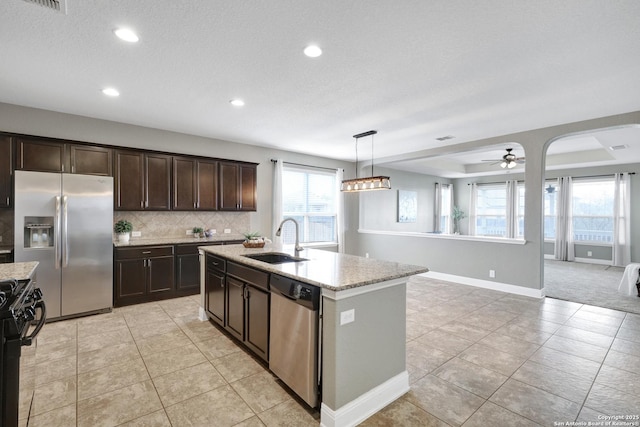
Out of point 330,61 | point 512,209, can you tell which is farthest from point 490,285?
point 512,209

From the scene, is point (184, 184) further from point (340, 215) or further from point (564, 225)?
point (564, 225)

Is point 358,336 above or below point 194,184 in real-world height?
below

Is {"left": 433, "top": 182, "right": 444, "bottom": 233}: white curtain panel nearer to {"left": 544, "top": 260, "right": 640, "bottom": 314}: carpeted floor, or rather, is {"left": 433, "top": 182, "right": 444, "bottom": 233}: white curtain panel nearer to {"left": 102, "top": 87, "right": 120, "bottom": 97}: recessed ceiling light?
{"left": 544, "top": 260, "right": 640, "bottom": 314}: carpeted floor

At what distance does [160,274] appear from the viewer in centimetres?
438

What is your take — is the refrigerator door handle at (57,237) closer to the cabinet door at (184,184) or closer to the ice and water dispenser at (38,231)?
the ice and water dispenser at (38,231)

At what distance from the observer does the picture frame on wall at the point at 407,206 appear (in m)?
9.02

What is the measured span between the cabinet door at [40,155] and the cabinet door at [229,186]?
6.82ft

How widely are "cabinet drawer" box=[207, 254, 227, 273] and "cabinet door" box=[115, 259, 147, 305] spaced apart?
138 cm

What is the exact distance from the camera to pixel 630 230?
24.3 ft

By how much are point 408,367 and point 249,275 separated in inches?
62.8

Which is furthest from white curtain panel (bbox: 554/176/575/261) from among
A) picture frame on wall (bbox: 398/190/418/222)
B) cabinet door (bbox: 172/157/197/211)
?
cabinet door (bbox: 172/157/197/211)

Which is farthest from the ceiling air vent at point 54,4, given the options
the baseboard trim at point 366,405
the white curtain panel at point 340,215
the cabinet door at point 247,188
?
the white curtain panel at point 340,215

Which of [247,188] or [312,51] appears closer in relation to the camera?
[312,51]

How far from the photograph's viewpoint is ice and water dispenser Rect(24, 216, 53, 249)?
3.44 metres
